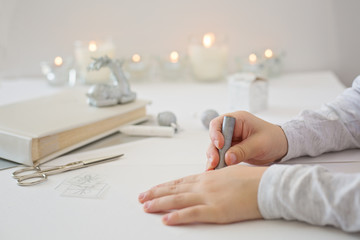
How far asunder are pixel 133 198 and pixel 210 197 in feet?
0.35

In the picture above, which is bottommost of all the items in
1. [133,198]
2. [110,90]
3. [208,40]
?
[133,198]

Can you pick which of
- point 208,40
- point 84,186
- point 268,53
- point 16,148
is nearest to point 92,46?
point 208,40

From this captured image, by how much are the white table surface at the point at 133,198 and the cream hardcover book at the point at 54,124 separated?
Answer: 0.02 meters

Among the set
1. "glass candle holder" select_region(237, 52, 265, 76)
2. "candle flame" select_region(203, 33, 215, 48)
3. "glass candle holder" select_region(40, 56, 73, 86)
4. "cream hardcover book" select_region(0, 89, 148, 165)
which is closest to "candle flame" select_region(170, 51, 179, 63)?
"candle flame" select_region(203, 33, 215, 48)

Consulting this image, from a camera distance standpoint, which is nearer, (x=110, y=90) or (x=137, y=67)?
(x=110, y=90)

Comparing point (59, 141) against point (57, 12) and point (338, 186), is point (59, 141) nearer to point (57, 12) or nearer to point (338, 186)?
point (338, 186)

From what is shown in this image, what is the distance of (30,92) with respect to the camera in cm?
117

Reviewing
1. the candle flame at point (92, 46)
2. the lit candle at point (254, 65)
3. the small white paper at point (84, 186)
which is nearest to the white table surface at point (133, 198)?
the small white paper at point (84, 186)

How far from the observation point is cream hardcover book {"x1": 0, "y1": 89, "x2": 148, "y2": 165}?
624 millimetres

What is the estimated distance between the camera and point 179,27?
137 centimetres

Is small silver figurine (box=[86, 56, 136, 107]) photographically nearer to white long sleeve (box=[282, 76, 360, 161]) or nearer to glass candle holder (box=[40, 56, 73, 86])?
white long sleeve (box=[282, 76, 360, 161])

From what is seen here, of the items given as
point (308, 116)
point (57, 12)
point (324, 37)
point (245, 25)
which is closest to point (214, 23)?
point (245, 25)

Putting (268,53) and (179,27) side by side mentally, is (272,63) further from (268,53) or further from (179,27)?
(179,27)

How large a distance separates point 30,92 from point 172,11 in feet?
1.78
